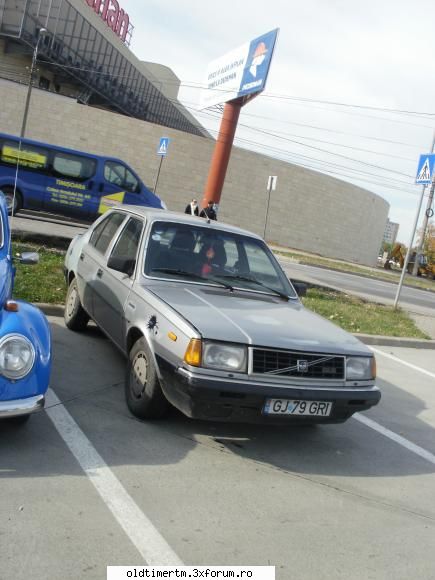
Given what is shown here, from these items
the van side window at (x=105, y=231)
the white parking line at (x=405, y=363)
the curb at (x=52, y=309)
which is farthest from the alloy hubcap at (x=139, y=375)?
the white parking line at (x=405, y=363)

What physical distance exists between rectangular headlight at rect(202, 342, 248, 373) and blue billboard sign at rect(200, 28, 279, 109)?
2014cm

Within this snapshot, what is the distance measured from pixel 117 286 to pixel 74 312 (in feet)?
5.00

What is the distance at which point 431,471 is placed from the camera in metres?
4.73

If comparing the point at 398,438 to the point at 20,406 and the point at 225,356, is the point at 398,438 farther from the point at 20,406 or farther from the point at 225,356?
the point at 20,406

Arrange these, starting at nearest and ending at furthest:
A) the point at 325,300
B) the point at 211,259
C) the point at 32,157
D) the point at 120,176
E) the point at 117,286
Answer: the point at 117,286
the point at 211,259
the point at 325,300
the point at 32,157
the point at 120,176

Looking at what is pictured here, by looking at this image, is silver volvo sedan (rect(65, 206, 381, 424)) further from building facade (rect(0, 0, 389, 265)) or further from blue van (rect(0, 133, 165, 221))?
building facade (rect(0, 0, 389, 265))

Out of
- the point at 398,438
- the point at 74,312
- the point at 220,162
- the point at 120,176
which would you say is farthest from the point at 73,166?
the point at 398,438

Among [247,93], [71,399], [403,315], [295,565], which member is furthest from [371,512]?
[247,93]

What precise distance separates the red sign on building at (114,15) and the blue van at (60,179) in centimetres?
2696

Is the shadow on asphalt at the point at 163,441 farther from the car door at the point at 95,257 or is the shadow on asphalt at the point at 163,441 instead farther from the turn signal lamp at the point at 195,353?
the car door at the point at 95,257

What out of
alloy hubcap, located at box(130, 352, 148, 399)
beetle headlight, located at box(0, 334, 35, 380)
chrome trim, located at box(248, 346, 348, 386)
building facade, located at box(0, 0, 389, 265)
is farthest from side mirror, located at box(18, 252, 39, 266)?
building facade, located at box(0, 0, 389, 265)

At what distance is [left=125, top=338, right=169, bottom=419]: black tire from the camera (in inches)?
174

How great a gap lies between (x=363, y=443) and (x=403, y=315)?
8743 millimetres

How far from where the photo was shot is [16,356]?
3732mm
